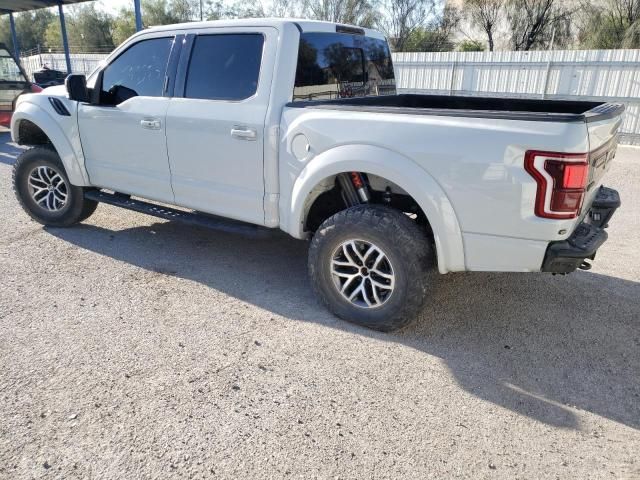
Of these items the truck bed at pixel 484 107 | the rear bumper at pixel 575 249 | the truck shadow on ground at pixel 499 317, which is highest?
the truck bed at pixel 484 107

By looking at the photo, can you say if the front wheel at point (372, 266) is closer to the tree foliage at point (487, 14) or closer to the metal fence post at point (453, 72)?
the metal fence post at point (453, 72)

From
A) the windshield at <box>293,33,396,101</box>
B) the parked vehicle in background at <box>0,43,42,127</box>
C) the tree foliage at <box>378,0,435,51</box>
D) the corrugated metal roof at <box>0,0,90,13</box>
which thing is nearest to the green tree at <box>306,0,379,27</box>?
the tree foliage at <box>378,0,435,51</box>

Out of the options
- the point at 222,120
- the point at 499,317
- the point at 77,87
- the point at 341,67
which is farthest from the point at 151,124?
the point at 499,317

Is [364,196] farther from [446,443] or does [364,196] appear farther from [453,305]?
[446,443]

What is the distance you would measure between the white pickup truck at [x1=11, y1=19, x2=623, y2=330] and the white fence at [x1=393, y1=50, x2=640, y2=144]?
31.2 ft

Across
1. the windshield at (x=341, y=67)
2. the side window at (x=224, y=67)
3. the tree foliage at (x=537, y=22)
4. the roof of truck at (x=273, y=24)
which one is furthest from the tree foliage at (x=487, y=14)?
the side window at (x=224, y=67)

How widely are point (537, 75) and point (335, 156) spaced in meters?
11.8

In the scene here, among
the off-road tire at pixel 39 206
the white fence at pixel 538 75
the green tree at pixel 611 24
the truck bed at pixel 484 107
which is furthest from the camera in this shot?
the green tree at pixel 611 24

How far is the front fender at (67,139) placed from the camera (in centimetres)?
498

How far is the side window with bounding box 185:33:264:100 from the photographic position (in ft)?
12.6

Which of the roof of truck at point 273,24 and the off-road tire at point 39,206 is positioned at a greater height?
the roof of truck at point 273,24

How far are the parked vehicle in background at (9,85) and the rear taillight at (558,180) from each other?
11561 mm

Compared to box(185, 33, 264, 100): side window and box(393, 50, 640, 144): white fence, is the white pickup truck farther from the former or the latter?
box(393, 50, 640, 144): white fence

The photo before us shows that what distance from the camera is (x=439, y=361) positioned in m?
3.23
